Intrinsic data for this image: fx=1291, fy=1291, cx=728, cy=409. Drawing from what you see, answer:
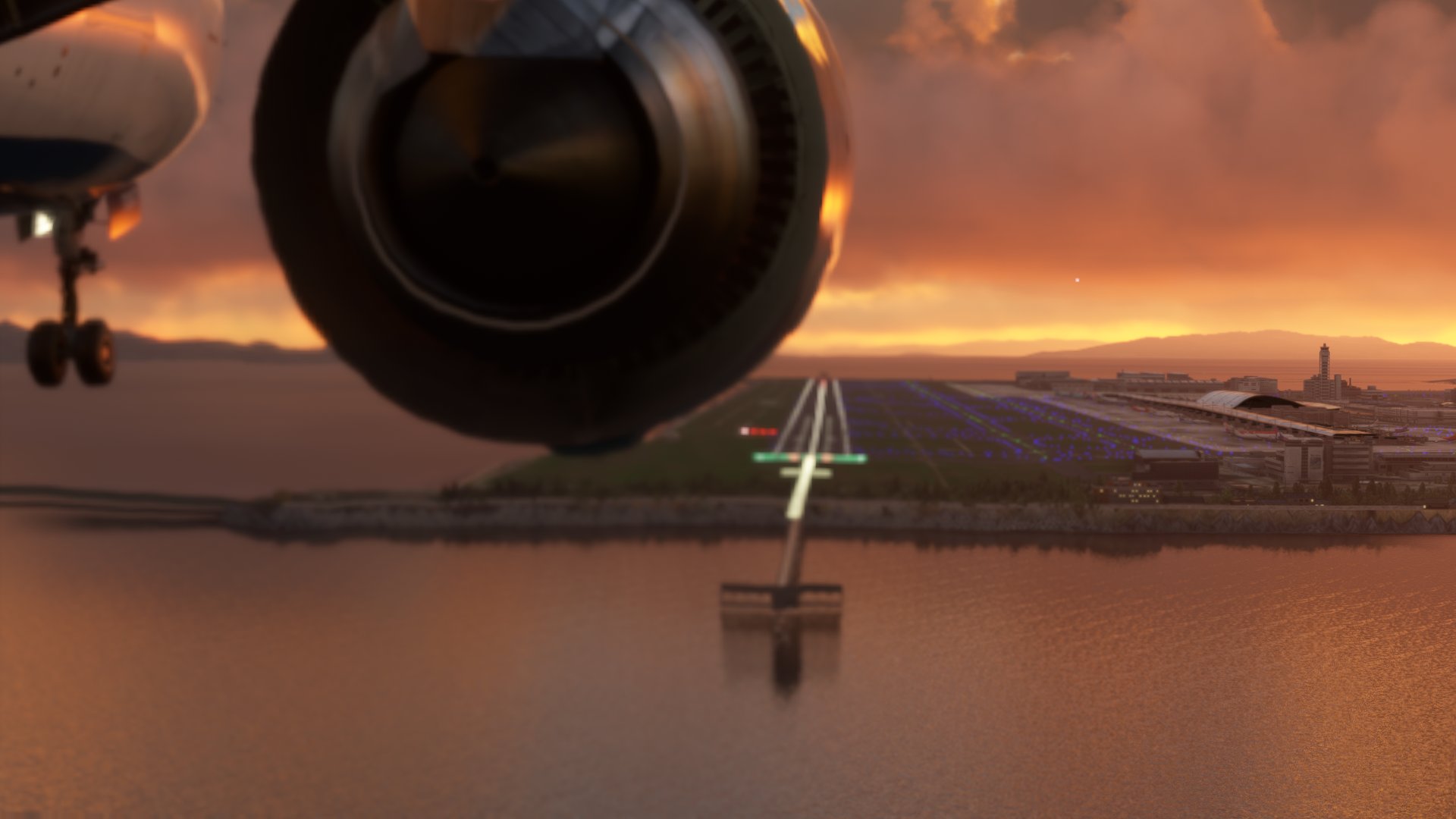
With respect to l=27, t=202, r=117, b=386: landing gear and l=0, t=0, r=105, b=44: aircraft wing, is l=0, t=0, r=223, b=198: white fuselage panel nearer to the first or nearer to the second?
l=27, t=202, r=117, b=386: landing gear

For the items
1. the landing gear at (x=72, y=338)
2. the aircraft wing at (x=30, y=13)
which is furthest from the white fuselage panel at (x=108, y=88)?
the aircraft wing at (x=30, y=13)

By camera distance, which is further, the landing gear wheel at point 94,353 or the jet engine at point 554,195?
the landing gear wheel at point 94,353

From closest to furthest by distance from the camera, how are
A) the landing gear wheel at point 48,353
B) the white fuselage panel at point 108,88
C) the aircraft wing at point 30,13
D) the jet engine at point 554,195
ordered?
the jet engine at point 554,195 → the aircraft wing at point 30,13 → the white fuselage panel at point 108,88 → the landing gear wheel at point 48,353

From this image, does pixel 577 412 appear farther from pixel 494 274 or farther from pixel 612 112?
pixel 612 112

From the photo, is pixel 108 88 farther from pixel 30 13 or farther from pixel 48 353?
pixel 30 13

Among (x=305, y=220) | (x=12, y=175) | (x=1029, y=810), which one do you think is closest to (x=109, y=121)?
(x=12, y=175)

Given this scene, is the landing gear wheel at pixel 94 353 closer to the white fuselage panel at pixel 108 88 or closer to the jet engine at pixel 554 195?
the white fuselage panel at pixel 108 88

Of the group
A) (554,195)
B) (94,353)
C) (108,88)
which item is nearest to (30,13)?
(554,195)
